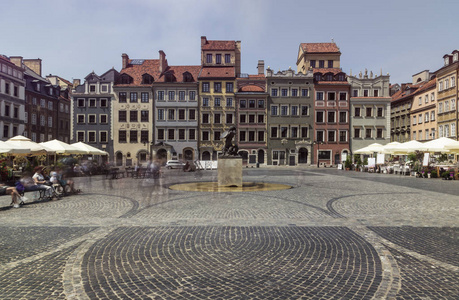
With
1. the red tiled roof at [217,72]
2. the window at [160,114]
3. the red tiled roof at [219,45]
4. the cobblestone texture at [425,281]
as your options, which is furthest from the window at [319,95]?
the cobblestone texture at [425,281]

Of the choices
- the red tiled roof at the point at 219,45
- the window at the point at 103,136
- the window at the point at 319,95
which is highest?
the red tiled roof at the point at 219,45

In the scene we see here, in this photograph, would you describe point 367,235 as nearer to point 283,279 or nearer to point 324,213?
point 324,213

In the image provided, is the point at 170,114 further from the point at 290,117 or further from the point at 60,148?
the point at 60,148

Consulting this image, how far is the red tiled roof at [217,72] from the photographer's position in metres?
49.5

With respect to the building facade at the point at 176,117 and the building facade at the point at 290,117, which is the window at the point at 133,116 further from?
the building facade at the point at 290,117

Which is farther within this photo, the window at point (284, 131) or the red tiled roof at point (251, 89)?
the window at point (284, 131)

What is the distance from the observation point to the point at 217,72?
165 ft

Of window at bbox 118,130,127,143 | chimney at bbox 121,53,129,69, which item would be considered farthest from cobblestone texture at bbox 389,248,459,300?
chimney at bbox 121,53,129,69

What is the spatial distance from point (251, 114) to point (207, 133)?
7992mm

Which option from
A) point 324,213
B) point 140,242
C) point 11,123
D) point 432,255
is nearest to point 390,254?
point 432,255

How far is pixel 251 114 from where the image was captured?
49.4 m

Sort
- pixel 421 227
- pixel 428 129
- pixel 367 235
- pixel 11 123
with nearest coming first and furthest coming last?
pixel 367 235 < pixel 421 227 < pixel 11 123 < pixel 428 129

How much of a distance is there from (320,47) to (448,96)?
2243 centimetres

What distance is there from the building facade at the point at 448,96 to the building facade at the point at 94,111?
50187 mm
